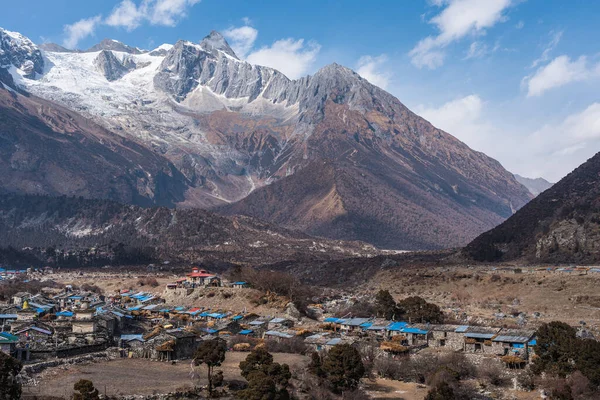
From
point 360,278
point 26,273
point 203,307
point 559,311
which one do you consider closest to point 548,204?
point 360,278

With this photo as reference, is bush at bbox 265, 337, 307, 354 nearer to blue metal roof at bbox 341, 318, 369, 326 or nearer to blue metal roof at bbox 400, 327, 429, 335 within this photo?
blue metal roof at bbox 341, 318, 369, 326

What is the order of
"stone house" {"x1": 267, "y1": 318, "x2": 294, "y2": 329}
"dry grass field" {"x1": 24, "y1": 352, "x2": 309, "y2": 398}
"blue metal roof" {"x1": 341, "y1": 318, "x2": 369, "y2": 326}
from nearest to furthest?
"dry grass field" {"x1": 24, "y1": 352, "x2": 309, "y2": 398} < "blue metal roof" {"x1": 341, "y1": 318, "x2": 369, "y2": 326} < "stone house" {"x1": 267, "y1": 318, "x2": 294, "y2": 329}

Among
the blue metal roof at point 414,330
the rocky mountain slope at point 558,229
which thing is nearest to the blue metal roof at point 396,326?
the blue metal roof at point 414,330

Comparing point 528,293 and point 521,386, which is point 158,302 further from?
point 521,386

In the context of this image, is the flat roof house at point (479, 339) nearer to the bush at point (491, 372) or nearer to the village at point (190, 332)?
the village at point (190, 332)

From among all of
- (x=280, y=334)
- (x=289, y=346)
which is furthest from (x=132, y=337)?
(x=289, y=346)

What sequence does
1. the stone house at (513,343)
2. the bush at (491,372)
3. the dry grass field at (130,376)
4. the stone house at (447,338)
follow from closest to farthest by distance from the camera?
the dry grass field at (130,376) < the bush at (491,372) < the stone house at (513,343) < the stone house at (447,338)

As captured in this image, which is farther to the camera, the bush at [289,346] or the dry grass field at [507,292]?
the dry grass field at [507,292]

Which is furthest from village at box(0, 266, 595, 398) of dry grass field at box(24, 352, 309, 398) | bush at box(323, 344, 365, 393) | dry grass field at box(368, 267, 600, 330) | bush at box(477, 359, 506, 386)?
bush at box(323, 344, 365, 393)

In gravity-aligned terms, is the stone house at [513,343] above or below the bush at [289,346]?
above

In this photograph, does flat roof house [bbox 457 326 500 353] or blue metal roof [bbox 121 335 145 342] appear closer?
flat roof house [bbox 457 326 500 353]
